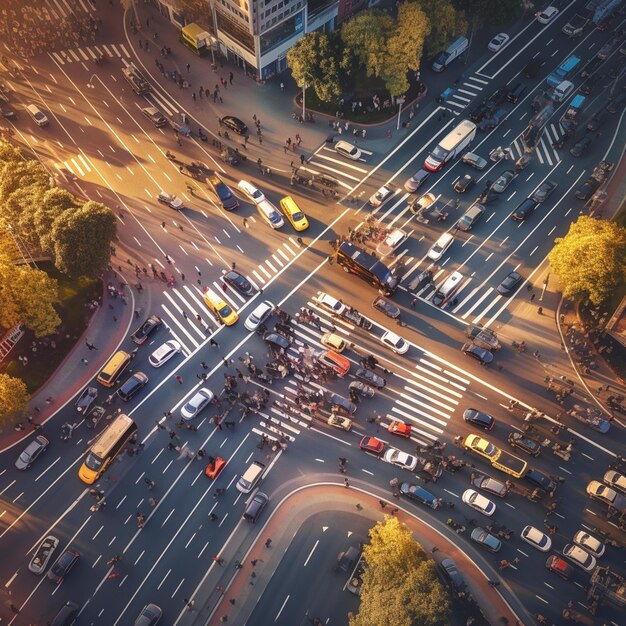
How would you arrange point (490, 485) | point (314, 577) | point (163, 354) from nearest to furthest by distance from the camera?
1. point (314, 577)
2. point (490, 485)
3. point (163, 354)

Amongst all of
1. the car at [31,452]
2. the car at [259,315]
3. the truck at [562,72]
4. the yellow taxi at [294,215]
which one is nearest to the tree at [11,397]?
the car at [31,452]

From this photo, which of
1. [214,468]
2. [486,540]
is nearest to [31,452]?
[214,468]

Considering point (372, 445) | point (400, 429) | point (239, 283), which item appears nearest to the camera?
point (372, 445)

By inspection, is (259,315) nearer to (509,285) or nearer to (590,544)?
(509,285)

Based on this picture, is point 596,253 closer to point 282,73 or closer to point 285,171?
point 285,171

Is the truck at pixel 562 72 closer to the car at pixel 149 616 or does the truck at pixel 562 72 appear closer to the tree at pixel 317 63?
the tree at pixel 317 63
